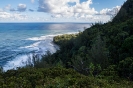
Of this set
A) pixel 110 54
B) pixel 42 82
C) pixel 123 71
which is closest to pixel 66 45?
pixel 110 54

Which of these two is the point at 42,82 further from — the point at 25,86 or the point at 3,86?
the point at 3,86

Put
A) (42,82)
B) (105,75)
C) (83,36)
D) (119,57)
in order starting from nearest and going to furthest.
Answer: (42,82) → (105,75) → (119,57) → (83,36)

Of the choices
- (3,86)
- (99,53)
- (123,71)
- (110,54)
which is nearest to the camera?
(3,86)

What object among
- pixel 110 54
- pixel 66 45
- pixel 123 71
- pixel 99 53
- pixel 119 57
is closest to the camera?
pixel 123 71

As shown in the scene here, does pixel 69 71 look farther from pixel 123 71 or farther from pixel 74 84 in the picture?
pixel 123 71

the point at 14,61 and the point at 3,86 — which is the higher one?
the point at 3,86

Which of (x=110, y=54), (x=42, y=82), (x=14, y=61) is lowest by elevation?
(x=14, y=61)

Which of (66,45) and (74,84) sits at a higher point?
(74,84)

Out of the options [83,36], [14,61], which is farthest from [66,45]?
[14,61]

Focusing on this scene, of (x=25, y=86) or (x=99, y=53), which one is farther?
(x=99, y=53)
